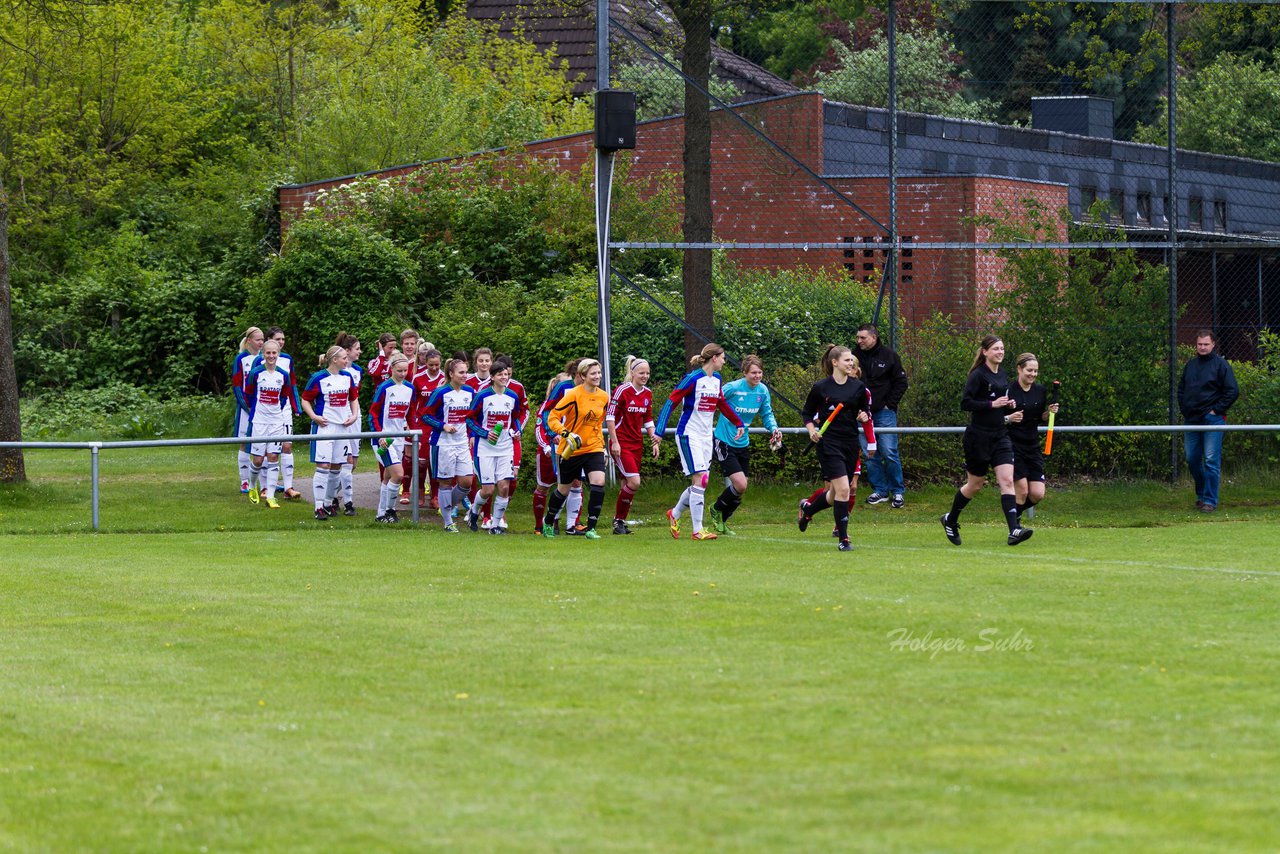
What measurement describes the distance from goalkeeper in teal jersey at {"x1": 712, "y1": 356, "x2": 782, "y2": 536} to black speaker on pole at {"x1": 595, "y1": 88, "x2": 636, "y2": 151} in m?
2.90

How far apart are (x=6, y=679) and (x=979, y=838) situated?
220 inches

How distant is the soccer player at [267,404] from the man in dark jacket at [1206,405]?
10087 millimetres

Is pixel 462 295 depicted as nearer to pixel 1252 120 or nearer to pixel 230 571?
pixel 230 571

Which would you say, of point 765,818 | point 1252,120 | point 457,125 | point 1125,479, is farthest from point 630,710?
point 1252,120

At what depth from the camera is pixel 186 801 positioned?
260 inches

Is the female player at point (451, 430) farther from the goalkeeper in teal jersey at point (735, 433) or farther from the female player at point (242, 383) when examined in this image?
the female player at point (242, 383)

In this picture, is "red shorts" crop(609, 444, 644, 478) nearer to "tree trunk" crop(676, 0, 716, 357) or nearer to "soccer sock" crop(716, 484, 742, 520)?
"soccer sock" crop(716, 484, 742, 520)

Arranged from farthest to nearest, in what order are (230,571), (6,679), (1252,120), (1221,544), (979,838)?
(1252,120), (1221,544), (230,571), (6,679), (979,838)

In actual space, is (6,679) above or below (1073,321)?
below

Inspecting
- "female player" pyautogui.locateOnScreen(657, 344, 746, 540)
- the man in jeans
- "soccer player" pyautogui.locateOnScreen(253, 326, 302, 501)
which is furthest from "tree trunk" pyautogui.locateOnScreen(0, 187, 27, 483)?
the man in jeans

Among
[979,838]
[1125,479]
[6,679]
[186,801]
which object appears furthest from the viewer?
[1125,479]

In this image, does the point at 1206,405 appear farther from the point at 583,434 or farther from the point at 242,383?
the point at 242,383

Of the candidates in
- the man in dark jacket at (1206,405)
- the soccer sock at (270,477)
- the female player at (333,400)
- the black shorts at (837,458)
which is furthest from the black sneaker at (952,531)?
the soccer sock at (270,477)

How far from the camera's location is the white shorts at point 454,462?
17.8 m
